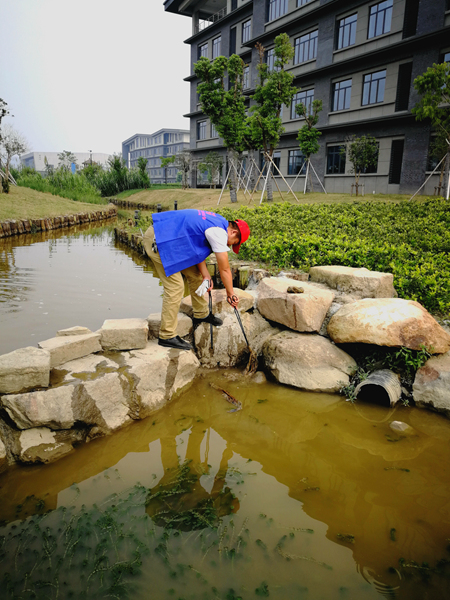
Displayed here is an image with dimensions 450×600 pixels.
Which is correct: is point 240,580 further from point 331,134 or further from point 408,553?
point 331,134

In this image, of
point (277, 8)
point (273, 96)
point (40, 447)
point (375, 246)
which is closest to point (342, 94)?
point (273, 96)

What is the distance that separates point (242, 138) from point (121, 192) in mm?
20247

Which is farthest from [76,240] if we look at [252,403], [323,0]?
[323,0]

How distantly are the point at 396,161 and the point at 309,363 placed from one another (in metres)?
17.5

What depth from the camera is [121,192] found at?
34.9m

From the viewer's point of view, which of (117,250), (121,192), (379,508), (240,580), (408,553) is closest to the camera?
(240,580)

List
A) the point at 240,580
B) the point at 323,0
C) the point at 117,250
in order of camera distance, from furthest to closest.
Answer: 1. the point at 323,0
2. the point at 117,250
3. the point at 240,580

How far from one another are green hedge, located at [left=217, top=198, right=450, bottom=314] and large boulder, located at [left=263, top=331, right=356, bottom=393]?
134cm

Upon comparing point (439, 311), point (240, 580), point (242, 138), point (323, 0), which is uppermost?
point (323, 0)

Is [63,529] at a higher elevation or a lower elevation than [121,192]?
lower

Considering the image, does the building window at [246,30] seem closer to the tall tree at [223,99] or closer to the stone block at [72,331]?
the tall tree at [223,99]

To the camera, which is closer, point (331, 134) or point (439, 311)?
point (439, 311)

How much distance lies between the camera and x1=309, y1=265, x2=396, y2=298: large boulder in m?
4.66

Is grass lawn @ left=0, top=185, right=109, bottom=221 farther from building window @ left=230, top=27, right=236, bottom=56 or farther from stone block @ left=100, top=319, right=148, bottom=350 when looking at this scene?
building window @ left=230, top=27, right=236, bottom=56
